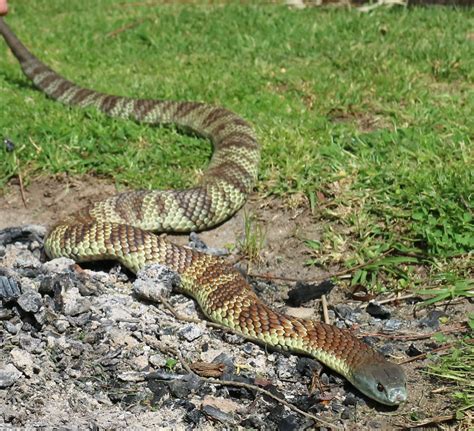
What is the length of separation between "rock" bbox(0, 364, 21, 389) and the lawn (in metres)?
2.43

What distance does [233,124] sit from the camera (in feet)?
23.5

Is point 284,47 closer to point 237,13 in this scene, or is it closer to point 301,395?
point 237,13

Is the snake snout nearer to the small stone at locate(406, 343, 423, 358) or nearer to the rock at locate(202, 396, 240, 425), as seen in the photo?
the small stone at locate(406, 343, 423, 358)

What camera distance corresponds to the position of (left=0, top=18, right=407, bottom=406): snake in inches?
166

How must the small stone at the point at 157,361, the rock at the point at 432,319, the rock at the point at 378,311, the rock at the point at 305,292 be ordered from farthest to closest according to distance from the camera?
the rock at the point at 305,292 → the rock at the point at 378,311 → the rock at the point at 432,319 → the small stone at the point at 157,361

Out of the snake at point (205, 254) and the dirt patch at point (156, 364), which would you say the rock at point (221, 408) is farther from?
the snake at point (205, 254)

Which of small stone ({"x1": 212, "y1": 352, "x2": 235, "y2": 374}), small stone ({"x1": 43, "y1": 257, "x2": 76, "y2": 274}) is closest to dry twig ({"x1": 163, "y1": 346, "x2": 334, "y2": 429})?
small stone ({"x1": 212, "y1": 352, "x2": 235, "y2": 374})

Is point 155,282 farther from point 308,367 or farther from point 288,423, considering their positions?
point 288,423

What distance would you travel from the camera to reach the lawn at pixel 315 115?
5.59 metres

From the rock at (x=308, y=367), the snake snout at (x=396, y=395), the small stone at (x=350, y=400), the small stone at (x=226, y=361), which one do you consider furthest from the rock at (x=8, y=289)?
the snake snout at (x=396, y=395)

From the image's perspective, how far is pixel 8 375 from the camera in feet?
12.4

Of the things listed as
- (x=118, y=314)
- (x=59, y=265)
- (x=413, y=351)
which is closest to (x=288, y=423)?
(x=413, y=351)

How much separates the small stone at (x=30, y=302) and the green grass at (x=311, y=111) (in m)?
2.09

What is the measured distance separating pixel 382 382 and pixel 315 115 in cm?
401
